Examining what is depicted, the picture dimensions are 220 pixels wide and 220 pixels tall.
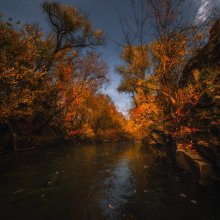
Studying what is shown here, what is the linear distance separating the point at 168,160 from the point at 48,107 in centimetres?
1513

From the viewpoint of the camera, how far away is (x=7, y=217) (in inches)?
183

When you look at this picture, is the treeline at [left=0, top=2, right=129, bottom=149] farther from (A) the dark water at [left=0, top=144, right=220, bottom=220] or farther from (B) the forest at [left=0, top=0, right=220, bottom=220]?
(A) the dark water at [left=0, top=144, right=220, bottom=220]

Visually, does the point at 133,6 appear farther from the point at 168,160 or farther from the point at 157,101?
the point at 168,160

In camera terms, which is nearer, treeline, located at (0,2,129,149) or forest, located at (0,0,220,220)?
forest, located at (0,0,220,220)

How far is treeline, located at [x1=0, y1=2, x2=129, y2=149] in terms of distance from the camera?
12359 mm

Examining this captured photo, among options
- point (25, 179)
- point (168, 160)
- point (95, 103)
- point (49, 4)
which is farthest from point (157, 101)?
point (95, 103)

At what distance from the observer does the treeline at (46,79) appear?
12.4m

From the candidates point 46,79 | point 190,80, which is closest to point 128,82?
point 190,80

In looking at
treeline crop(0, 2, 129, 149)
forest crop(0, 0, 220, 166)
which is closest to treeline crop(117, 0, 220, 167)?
forest crop(0, 0, 220, 166)

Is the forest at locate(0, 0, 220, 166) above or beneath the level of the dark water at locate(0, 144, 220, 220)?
above

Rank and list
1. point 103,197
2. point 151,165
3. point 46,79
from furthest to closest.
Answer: point 46,79
point 151,165
point 103,197

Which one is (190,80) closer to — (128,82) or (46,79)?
(128,82)

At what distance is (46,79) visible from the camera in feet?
66.3

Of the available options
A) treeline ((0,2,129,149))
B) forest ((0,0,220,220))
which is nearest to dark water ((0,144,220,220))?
forest ((0,0,220,220))
